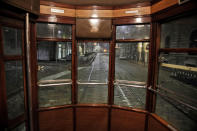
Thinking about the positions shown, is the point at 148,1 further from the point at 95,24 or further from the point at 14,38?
the point at 14,38

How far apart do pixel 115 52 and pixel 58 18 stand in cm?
121

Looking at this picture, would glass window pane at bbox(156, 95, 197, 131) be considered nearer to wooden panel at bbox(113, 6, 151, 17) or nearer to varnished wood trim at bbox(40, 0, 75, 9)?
wooden panel at bbox(113, 6, 151, 17)

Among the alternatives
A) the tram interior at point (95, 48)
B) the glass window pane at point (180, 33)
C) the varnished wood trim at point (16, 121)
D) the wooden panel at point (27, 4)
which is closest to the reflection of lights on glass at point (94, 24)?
the tram interior at point (95, 48)

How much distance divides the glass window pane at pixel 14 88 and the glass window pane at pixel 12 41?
15cm

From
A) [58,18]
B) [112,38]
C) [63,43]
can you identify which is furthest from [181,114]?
[58,18]

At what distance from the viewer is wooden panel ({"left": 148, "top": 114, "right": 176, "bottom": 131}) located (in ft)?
5.63

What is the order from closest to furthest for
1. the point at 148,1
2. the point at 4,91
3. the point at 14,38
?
the point at 4,91 → the point at 14,38 → the point at 148,1

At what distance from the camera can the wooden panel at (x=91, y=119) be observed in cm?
236

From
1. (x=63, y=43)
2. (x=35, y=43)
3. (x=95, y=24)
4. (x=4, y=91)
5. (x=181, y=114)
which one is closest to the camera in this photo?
(x=4, y=91)

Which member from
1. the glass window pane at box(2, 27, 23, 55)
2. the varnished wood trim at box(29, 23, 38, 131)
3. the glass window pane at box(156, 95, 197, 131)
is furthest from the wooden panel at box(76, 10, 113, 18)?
the glass window pane at box(156, 95, 197, 131)

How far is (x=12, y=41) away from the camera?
1.53 m

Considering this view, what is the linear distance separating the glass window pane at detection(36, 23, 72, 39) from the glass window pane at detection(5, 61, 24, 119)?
0.71 meters

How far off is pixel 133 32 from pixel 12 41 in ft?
6.18

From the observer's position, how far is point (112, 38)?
2.21 metres
